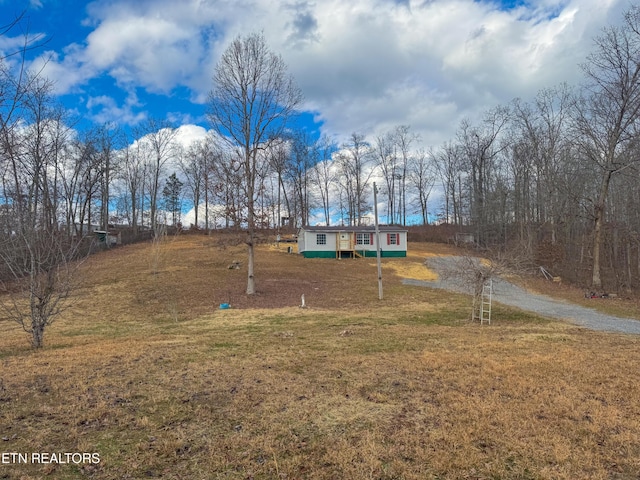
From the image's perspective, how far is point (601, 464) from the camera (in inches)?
120

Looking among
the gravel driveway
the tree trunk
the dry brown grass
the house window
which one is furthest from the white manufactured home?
the dry brown grass

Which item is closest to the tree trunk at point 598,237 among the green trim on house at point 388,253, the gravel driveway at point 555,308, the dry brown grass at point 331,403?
the gravel driveway at point 555,308

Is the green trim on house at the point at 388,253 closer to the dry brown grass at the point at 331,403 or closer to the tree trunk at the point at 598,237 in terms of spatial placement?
the tree trunk at the point at 598,237

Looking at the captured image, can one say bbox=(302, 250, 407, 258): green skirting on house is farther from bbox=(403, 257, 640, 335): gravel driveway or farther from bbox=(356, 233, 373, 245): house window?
bbox=(403, 257, 640, 335): gravel driveway

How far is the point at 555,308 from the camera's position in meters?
15.0

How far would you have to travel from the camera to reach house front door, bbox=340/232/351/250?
A: 33.3m

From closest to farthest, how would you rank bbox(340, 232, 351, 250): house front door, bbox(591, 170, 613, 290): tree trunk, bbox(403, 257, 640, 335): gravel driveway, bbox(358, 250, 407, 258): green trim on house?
bbox(403, 257, 640, 335): gravel driveway → bbox(591, 170, 613, 290): tree trunk → bbox(340, 232, 351, 250): house front door → bbox(358, 250, 407, 258): green trim on house

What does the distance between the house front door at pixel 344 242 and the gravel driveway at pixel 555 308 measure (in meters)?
10.7

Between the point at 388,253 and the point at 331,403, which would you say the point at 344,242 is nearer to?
the point at 388,253

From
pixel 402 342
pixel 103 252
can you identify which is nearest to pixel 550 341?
pixel 402 342

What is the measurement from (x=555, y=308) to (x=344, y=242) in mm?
19936

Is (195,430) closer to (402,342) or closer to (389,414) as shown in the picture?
(389,414)

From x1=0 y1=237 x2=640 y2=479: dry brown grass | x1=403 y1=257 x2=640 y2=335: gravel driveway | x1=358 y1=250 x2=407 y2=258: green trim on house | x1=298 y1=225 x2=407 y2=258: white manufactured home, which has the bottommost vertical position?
x1=403 y1=257 x2=640 y2=335: gravel driveway

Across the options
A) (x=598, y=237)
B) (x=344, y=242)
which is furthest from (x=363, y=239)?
(x=598, y=237)
